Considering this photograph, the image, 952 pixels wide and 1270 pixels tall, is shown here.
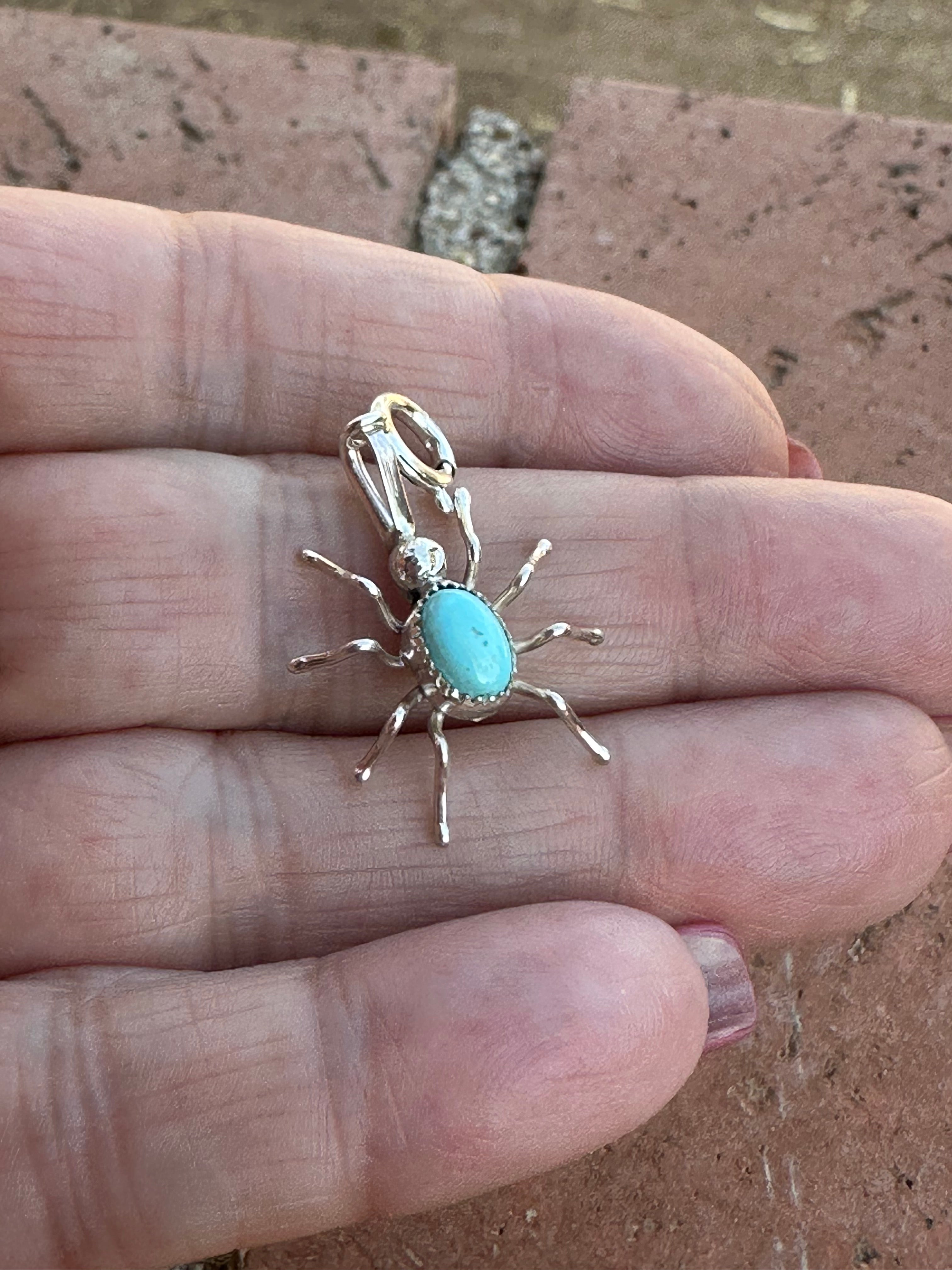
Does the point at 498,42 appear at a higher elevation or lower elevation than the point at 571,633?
higher

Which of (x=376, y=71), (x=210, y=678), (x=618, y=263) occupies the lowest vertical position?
(x=210, y=678)

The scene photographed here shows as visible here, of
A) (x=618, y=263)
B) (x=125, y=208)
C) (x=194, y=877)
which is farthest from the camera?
(x=618, y=263)

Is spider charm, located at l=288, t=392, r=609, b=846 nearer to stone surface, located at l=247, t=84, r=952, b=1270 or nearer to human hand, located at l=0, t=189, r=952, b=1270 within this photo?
human hand, located at l=0, t=189, r=952, b=1270

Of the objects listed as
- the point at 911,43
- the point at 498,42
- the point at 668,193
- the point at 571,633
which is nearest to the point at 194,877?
the point at 571,633

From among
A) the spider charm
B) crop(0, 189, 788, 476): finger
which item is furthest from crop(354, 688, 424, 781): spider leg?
crop(0, 189, 788, 476): finger

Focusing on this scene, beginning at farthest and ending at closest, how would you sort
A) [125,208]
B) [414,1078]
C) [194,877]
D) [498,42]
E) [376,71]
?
1. [498,42]
2. [376,71]
3. [125,208]
4. [194,877]
5. [414,1078]

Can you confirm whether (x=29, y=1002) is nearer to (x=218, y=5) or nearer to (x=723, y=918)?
(x=723, y=918)

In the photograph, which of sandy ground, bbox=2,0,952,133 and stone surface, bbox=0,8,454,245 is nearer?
stone surface, bbox=0,8,454,245
